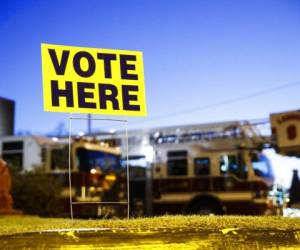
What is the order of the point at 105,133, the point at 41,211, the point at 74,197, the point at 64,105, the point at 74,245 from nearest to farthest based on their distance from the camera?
the point at 74,245 → the point at 64,105 → the point at 41,211 → the point at 74,197 → the point at 105,133

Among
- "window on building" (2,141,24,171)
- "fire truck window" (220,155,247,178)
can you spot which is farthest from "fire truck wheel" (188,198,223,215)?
"window on building" (2,141,24,171)

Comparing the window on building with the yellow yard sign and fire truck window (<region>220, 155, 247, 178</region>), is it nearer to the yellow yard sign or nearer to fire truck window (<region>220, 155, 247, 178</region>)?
fire truck window (<region>220, 155, 247, 178</region>)

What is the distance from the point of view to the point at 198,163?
17.8m

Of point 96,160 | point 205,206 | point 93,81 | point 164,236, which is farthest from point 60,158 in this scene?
point 164,236

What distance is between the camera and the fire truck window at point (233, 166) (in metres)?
16.9

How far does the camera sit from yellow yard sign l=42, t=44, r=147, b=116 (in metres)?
5.38

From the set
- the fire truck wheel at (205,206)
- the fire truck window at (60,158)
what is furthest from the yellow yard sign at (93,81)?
the fire truck window at (60,158)

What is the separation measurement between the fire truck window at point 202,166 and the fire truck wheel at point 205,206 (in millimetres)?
932

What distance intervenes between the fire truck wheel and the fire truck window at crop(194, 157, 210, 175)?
932 millimetres

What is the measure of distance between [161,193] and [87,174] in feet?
8.67

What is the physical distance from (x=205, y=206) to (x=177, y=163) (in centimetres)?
190

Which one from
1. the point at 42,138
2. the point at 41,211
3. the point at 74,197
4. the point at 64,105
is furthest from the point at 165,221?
the point at 42,138

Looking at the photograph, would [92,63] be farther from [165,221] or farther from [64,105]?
[165,221]

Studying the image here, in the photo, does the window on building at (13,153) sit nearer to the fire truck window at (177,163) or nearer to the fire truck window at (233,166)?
the fire truck window at (177,163)
